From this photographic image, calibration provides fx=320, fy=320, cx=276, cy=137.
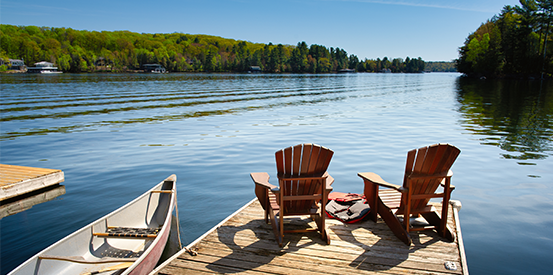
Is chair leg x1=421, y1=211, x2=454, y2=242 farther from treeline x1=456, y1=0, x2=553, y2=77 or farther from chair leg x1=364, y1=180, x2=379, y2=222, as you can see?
treeline x1=456, y1=0, x2=553, y2=77

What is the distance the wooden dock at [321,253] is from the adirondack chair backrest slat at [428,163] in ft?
2.39

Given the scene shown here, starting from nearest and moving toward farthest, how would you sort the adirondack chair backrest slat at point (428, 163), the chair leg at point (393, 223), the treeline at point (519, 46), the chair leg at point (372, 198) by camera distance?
the adirondack chair backrest slat at point (428, 163) → the chair leg at point (393, 223) → the chair leg at point (372, 198) → the treeline at point (519, 46)

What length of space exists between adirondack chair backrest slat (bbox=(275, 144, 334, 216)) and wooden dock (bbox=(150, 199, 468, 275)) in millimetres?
590

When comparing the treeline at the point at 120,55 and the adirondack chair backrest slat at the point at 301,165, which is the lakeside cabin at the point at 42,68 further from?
the adirondack chair backrest slat at the point at 301,165

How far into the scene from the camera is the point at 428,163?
387 cm

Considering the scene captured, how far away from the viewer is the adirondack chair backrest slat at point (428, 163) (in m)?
3.80

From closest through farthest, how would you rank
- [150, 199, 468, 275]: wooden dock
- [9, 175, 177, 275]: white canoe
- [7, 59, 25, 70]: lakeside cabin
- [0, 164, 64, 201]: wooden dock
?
[9, 175, 177, 275]: white canoe < [150, 199, 468, 275]: wooden dock < [0, 164, 64, 201]: wooden dock < [7, 59, 25, 70]: lakeside cabin

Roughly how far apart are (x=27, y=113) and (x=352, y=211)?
78.6 feet

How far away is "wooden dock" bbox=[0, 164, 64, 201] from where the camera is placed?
22.9 feet

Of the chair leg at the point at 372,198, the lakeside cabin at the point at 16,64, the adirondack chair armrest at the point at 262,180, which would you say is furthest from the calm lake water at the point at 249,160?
the lakeside cabin at the point at 16,64

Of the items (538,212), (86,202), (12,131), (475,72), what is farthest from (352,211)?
(475,72)

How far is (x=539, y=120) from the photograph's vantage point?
17.6m

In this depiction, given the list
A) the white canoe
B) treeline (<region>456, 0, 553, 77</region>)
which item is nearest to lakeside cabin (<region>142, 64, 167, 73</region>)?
treeline (<region>456, 0, 553, 77</region>)

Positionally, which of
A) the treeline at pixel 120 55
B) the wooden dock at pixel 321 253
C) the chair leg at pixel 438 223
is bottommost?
the wooden dock at pixel 321 253
